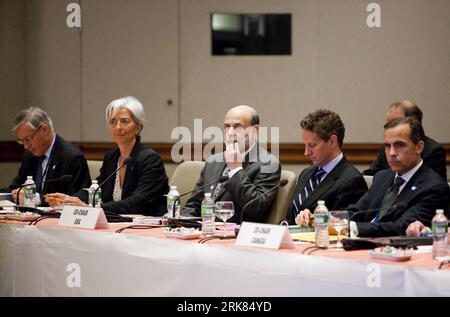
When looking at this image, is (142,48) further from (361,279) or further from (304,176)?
(361,279)

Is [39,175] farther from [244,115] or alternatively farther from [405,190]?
[405,190]

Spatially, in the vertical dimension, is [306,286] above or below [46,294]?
above

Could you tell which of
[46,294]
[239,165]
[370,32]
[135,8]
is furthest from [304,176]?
[135,8]

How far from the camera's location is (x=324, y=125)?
14.3 feet

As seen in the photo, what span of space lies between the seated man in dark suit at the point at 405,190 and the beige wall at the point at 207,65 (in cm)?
331

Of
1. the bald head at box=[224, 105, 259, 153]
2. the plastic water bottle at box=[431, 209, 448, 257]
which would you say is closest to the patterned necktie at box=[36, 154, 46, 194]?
the bald head at box=[224, 105, 259, 153]

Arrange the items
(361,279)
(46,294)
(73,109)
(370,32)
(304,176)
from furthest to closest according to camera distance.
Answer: (73,109)
(370,32)
(304,176)
(46,294)
(361,279)

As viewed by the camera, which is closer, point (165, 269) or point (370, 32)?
point (165, 269)

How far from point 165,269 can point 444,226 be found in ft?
3.94

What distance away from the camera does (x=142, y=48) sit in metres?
7.50

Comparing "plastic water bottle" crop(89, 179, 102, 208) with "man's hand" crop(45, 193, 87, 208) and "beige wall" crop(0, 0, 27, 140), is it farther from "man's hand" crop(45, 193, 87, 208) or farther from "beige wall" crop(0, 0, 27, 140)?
"beige wall" crop(0, 0, 27, 140)

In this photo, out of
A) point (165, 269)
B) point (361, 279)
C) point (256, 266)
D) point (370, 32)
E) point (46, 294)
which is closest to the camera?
point (361, 279)

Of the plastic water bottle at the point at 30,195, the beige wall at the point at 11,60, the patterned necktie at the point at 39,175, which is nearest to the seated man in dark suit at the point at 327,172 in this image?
the plastic water bottle at the point at 30,195

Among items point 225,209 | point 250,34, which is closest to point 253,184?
point 225,209
